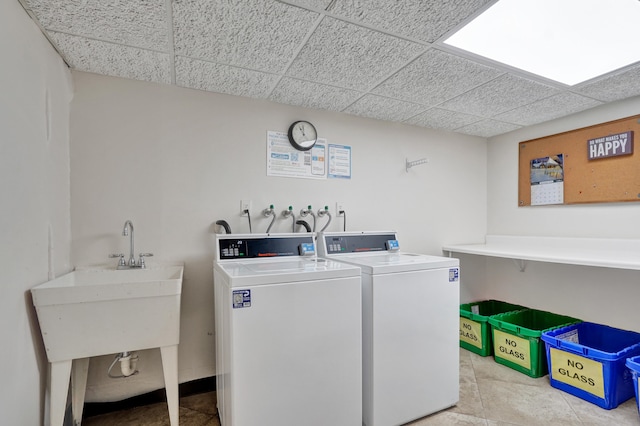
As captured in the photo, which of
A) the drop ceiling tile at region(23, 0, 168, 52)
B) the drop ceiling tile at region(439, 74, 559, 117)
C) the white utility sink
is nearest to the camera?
the drop ceiling tile at region(23, 0, 168, 52)

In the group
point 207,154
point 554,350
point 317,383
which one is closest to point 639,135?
point 554,350

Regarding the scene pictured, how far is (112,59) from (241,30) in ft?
2.84

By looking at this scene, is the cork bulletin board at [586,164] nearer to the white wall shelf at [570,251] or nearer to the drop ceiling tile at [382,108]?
the white wall shelf at [570,251]

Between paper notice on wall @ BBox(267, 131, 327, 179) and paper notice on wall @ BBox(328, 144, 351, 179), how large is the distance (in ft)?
0.20

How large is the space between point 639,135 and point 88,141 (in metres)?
3.98

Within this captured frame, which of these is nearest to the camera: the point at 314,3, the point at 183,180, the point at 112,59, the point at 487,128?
the point at 314,3

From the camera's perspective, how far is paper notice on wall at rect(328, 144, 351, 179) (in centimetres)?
273

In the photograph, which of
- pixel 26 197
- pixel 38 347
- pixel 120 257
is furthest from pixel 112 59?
pixel 38 347

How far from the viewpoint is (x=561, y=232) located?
2.90m

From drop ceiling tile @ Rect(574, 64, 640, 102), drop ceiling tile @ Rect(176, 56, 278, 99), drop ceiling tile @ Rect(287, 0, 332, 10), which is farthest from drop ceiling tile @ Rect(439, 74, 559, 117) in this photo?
drop ceiling tile @ Rect(176, 56, 278, 99)

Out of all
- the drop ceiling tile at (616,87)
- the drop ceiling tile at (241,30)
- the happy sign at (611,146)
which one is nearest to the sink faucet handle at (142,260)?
the drop ceiling tile at (241,30)

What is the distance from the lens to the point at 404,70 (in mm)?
1983

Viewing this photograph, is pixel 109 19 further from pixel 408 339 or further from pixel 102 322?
pixel 408 339

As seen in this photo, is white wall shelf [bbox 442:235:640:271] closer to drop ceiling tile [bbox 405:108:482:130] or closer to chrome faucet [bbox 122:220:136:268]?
drop ceiling tile [bbox 405:108:482:130]
